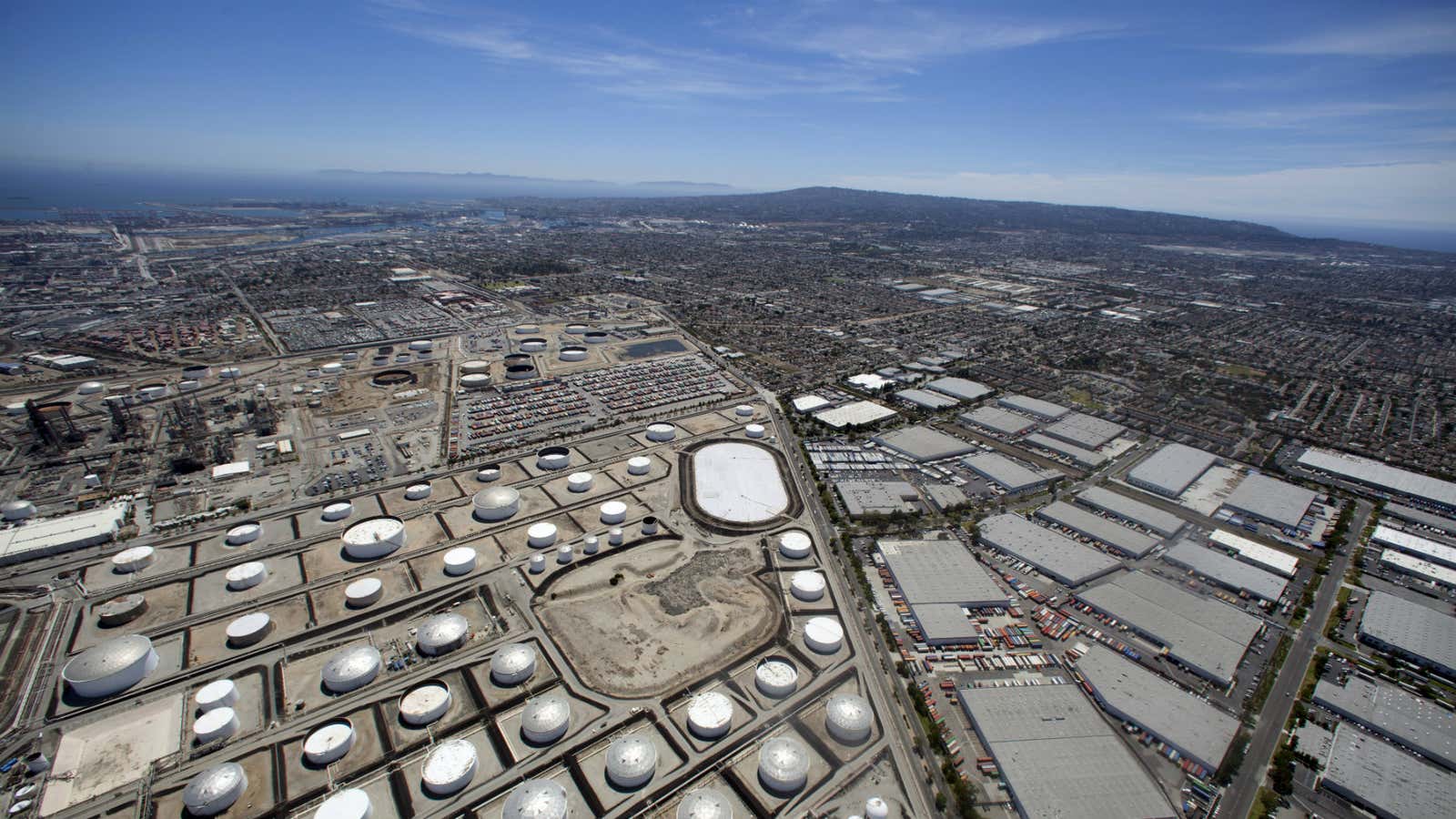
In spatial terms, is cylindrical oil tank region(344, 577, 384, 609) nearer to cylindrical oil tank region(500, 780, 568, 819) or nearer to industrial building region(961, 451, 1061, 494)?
cylindrical oil tank region(500, 780, 568, 819)

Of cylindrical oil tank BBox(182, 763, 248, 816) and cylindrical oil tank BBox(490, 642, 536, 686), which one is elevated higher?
cylindrical oil tank BBox(490, 642, 536, 686)

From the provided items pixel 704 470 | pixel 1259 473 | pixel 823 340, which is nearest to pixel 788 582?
pixel 704 470

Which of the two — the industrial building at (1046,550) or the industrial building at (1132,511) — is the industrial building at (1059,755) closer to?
the industrial building at (1046,550)

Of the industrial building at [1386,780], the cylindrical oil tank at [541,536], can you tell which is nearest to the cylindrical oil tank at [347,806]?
Answer: the cylindrical oil tank at [541,536]

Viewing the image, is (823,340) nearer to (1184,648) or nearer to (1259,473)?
(1259,473)

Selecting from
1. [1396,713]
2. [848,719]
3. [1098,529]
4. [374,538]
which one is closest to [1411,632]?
[1396,713]

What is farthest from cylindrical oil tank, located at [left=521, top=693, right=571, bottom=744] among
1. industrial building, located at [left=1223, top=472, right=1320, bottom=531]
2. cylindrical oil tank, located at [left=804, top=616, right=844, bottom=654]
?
industrial building, located at [left=1223, top=472, right=1320, bottom=531]

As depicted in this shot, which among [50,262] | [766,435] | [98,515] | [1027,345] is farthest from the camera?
[50,262]
